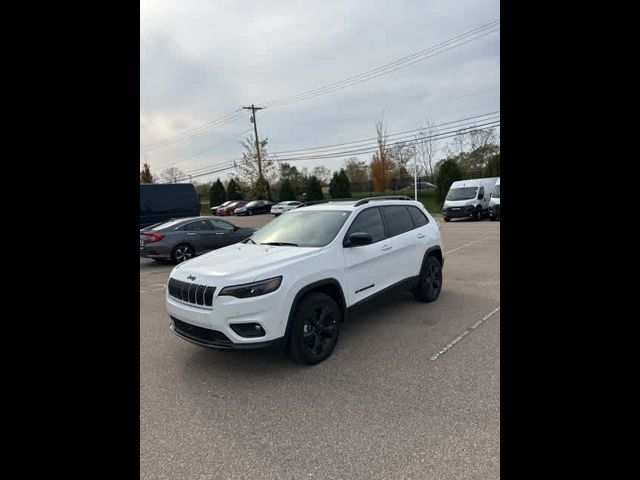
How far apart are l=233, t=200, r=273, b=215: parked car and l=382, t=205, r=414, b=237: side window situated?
31.2 m

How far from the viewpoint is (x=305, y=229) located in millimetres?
4918

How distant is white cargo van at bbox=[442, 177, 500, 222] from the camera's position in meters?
21.7

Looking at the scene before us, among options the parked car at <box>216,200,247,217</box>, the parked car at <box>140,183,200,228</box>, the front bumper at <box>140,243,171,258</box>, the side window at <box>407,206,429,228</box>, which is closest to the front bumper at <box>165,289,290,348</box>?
the side window at <box>407,206,429,228</box>

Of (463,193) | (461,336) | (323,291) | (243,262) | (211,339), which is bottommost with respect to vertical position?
(461,336)

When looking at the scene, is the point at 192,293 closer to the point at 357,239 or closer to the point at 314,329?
the point at 314,329

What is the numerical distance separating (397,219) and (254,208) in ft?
104

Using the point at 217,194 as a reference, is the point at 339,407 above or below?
below

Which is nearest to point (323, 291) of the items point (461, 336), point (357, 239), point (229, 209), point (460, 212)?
point (357, 239)

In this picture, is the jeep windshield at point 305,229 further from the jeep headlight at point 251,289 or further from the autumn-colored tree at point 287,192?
the autumn-colored tree at point 287,192

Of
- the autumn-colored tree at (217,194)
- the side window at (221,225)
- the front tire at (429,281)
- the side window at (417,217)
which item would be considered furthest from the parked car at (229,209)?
the front tire at (429,281)

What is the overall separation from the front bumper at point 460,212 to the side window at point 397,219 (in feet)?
56.1

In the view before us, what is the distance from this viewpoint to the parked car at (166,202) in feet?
47.8
